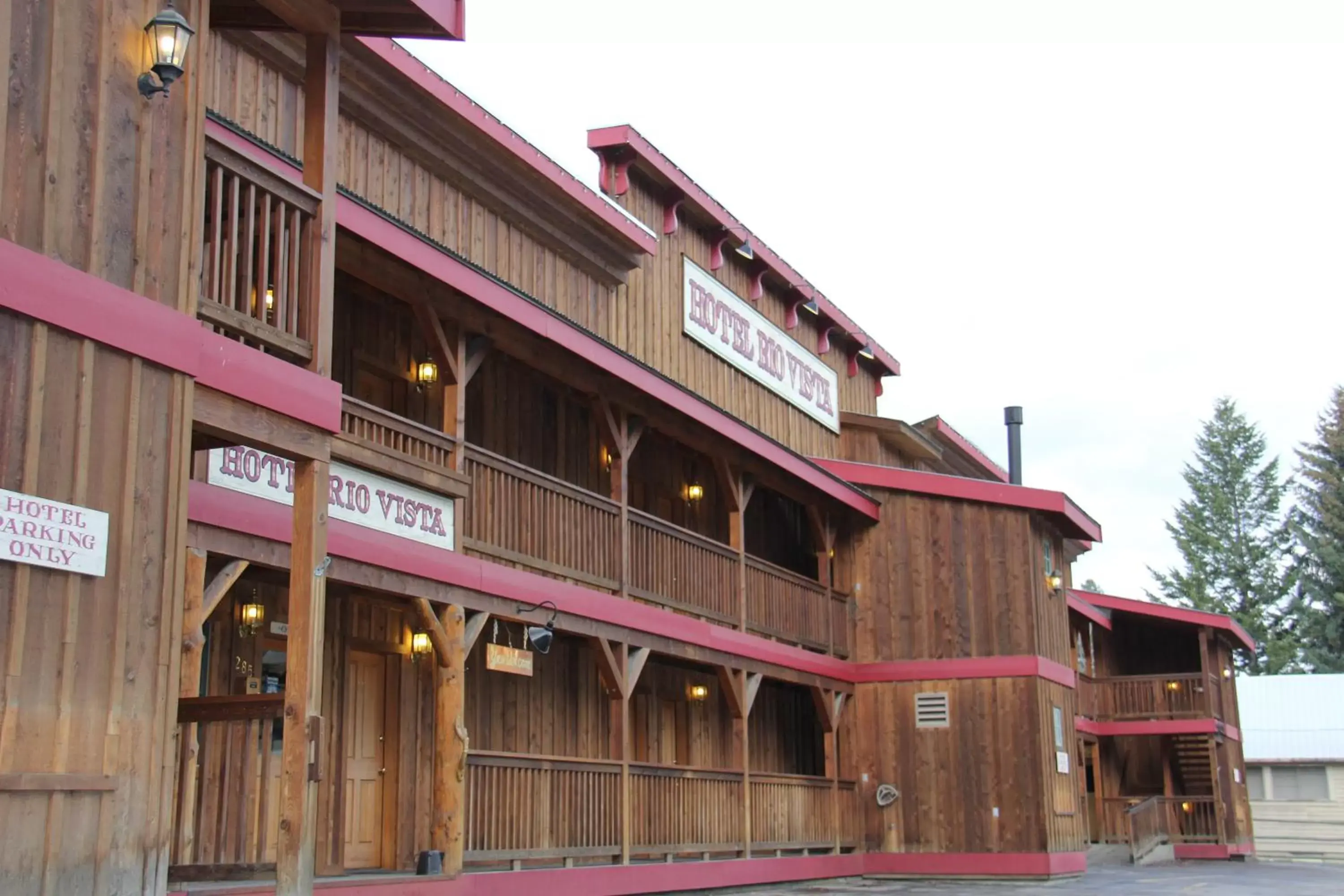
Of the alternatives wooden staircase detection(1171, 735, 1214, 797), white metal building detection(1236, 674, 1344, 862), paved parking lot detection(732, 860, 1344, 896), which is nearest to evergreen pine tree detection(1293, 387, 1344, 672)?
white metal building detection(1236, 674, 1344, 862)

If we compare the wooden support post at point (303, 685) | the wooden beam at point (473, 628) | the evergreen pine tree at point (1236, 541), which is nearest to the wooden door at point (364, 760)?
the wooden beam at point (473, 628)

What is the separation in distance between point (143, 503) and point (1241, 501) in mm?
73148

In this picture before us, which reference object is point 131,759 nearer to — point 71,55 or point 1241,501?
point 71,55

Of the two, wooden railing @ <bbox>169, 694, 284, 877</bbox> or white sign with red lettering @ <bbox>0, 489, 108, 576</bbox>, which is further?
wooden railing @ <bbox>169, 694, 284, 877</bbox>

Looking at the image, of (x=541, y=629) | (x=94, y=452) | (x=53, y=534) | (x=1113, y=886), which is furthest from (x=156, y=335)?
→ (x=1113, y=886)

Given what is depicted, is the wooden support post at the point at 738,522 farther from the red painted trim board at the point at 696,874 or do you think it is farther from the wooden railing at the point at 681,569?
the red painted trim board at the point at 696,874

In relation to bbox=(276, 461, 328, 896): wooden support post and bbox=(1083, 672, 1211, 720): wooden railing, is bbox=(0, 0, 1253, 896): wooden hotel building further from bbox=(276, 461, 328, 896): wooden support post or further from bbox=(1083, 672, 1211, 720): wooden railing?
bbox=(1083, 672, 1211, 720): wooden railing

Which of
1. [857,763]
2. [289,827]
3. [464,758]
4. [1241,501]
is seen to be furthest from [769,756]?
[1241,501]

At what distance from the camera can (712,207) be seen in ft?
78.3

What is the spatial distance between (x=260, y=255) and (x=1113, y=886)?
17890 mm

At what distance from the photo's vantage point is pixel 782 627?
906 inches

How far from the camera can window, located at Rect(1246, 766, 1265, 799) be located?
44.1 m

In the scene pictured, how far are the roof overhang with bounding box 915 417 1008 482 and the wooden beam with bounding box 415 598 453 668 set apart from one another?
19359 millimetres

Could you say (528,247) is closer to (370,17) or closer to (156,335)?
(370,17)
